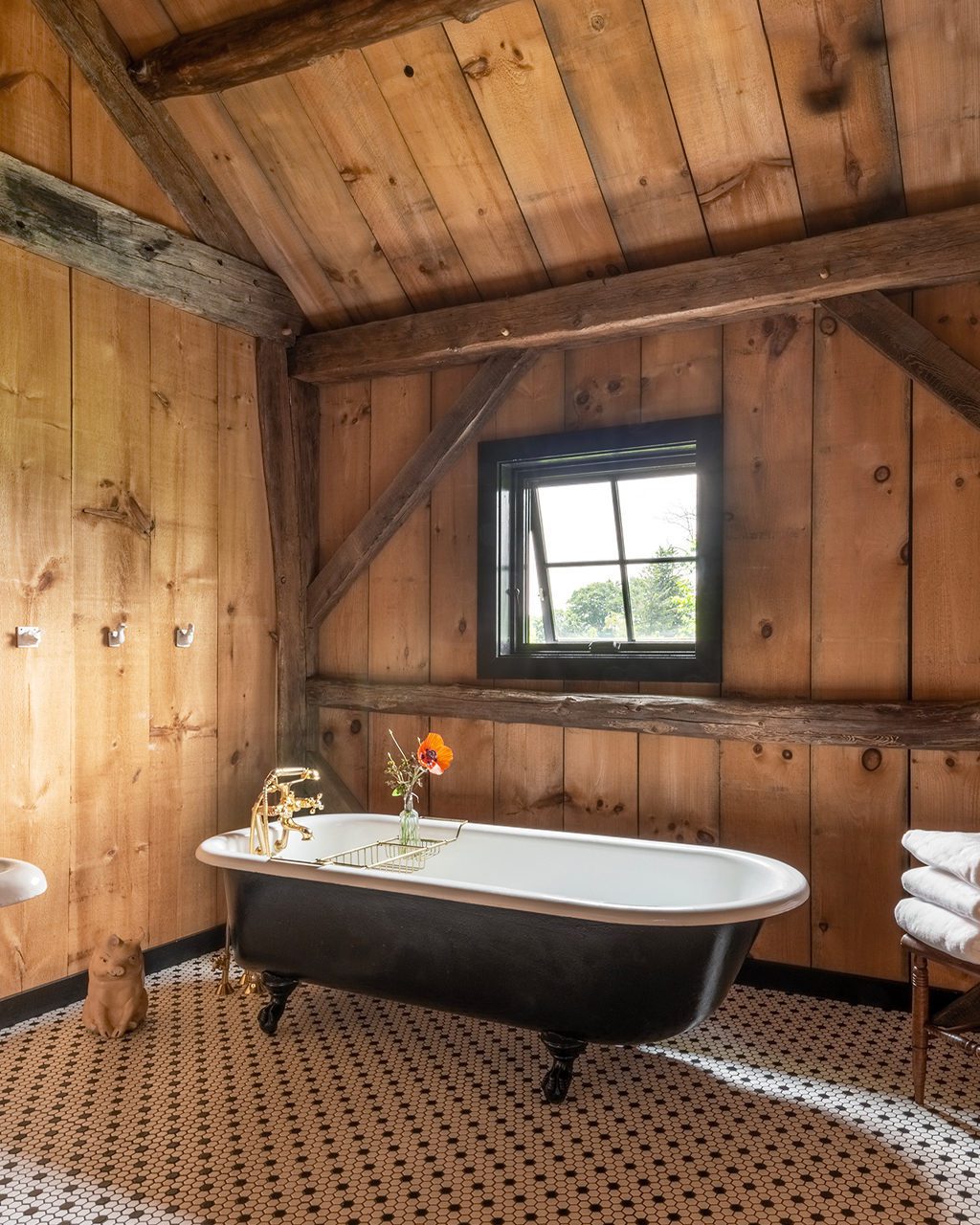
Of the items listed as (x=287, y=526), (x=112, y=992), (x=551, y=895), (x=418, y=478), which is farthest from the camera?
(x=287, y=526)

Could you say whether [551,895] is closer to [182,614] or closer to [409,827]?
[409,827]

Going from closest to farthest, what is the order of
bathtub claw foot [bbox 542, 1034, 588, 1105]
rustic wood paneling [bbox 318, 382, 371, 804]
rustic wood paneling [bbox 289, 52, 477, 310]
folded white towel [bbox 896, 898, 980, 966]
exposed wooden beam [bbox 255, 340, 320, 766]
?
folded white towel [bbox 896, 898, 980, 966]
bathtub claw foot [bbox 542, 1034, 588, 1105]
rustic wood paneling [bbox 289, 52, 477, 310]
exposed wooden beam [bbox 255, 340, 320, 766]
rustic wood paneling [bbox 318, 382, 371, 804]

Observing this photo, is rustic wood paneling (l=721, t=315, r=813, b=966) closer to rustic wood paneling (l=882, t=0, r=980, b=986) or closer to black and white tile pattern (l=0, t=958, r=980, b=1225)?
rustic wood paneling (l=882, t=0, r=980, b=986)

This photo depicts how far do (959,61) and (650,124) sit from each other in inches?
32.4

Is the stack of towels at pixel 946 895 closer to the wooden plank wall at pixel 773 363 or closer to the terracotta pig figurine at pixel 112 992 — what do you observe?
the wooden plank wall at pixel 773 363

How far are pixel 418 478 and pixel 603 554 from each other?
0.78m

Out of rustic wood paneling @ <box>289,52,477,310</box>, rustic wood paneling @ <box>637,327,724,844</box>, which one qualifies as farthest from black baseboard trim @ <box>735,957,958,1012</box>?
rustic wood paneling @ <box>289,52,477,310</box>

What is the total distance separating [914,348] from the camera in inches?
106

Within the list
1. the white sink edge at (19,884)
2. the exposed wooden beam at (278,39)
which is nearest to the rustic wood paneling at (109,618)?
the exposed wooden beam at (278,39)

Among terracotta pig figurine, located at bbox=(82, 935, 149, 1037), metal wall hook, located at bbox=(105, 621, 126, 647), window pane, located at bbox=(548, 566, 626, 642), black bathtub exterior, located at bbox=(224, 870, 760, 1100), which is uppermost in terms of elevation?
window pane, located at bbox=(548, 566, 626, 642)

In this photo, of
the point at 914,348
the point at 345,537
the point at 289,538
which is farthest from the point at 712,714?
the point at 289,538

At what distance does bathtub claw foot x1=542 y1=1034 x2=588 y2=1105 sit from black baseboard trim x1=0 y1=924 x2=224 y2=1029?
160cm

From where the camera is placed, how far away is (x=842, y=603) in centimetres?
289

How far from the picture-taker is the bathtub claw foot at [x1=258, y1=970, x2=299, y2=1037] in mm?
2652
